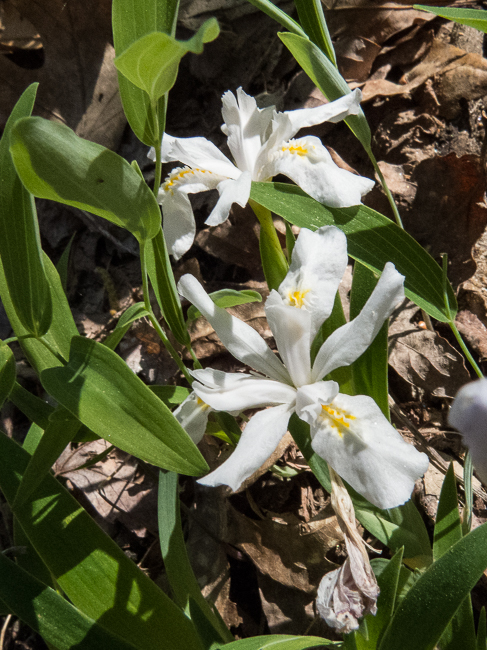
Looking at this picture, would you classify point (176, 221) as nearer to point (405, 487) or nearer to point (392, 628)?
point (405, 487)

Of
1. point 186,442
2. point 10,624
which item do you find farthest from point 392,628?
point 10,624

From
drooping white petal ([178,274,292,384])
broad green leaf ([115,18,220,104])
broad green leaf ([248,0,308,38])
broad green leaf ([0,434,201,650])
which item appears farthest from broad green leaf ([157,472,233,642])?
broad green leaf ([248,0,308,38])

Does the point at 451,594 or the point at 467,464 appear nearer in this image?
the point at 451,594

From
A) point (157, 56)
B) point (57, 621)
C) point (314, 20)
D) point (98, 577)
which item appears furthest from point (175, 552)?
point (314, 20)

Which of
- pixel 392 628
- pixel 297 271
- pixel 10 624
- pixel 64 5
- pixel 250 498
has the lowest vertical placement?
pixel 10 624

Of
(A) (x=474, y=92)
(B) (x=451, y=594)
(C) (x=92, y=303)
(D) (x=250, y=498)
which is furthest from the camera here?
(C) (x=92, y=303)

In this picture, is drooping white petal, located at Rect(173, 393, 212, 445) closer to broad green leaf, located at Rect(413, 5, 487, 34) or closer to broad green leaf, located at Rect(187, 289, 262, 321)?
broad green leaf, located at Rect(187, 289, 262, 321)

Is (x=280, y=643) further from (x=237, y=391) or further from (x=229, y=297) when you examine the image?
(x=229, y=297)
